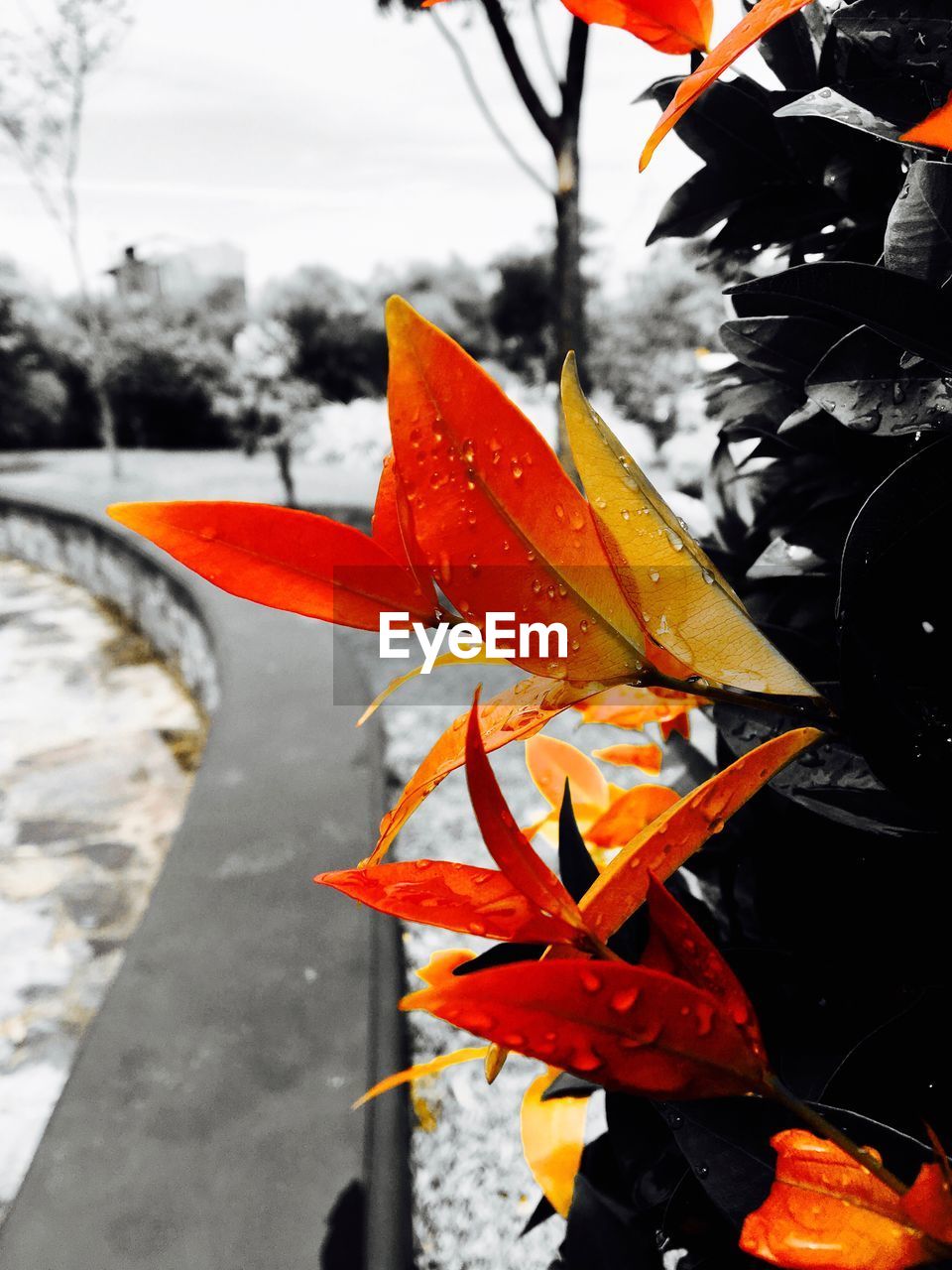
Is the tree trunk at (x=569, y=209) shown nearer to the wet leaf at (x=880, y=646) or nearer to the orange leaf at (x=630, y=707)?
the orange leaf at (x=630, y=707)

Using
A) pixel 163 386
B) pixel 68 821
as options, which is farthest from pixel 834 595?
pixel 163 386

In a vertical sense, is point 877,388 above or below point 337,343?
below

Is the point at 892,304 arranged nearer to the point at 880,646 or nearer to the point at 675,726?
the point at 880,646

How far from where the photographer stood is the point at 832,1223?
27cm

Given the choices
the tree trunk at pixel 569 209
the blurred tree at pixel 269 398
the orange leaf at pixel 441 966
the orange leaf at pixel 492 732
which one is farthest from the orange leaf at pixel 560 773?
the blurred tree at pixel 269 398

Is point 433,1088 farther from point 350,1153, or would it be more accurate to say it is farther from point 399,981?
point 350,1153

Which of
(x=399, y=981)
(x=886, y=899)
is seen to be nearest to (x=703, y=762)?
(x=886, y=899)

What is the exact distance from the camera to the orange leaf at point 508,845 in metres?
0.24

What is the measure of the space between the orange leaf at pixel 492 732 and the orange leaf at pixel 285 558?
0.05 metres

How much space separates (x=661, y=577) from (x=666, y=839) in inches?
3.3

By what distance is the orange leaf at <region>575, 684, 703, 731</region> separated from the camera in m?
0.57

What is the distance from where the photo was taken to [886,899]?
0.47 meters

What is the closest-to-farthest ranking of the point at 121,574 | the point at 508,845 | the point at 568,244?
the point at 508,845 < the point at 121,574 < the point at 568,244

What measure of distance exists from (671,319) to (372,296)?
5279mm
